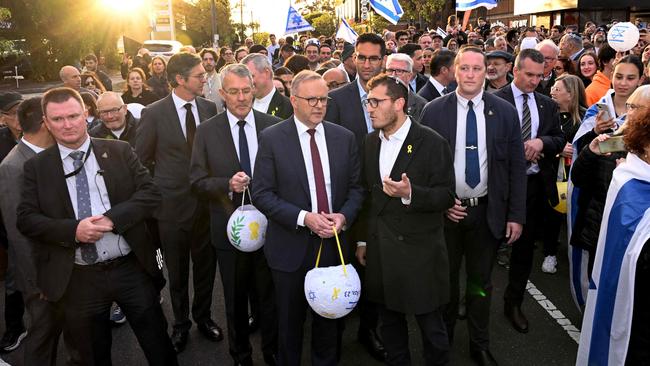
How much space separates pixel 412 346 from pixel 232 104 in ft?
7.83

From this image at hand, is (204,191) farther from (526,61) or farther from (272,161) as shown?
(526,61)

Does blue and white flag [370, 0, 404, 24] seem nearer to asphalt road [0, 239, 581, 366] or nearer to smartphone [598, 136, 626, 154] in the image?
asphalt road [0, 239, 581, 366]

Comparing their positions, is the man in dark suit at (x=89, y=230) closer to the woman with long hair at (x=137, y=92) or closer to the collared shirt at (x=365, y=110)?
the collared shirt at (x=365, y=110)

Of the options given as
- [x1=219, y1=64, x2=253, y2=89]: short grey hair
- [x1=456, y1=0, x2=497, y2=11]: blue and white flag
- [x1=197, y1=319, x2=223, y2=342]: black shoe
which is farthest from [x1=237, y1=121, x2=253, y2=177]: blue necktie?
[x1=456, y1=0, x2=497, y2=11]: blue and white flag

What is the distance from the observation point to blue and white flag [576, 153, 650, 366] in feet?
9.14

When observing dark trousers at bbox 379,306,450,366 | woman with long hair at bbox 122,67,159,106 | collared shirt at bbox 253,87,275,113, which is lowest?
dark trousers at bbox 379,306,450,366

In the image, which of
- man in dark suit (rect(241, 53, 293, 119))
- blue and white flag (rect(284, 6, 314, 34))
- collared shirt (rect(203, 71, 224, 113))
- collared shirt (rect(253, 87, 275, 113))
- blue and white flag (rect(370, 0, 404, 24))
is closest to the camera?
man in dark suit (rect(241, 53, 293, 119))

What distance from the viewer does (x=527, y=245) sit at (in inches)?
176

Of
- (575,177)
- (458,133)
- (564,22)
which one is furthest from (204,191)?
(564,22)

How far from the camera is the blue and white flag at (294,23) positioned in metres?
17.4

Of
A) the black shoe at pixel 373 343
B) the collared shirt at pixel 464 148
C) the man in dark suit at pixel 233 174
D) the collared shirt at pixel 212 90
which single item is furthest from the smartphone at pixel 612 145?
the collared shirt at pixel 212 90

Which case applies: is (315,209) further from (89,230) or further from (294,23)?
(294,23)

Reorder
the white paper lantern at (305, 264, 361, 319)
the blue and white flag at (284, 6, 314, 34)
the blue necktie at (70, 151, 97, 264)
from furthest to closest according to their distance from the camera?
1. the blue and white flag at (284, 6, 314, 34)
2. the blue necktie at (70, 151, 97, 264)
3. the white paper lantern at (305, 264, 361, 319)

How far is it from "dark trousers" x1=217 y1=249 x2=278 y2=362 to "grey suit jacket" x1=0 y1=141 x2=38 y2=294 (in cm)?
129
